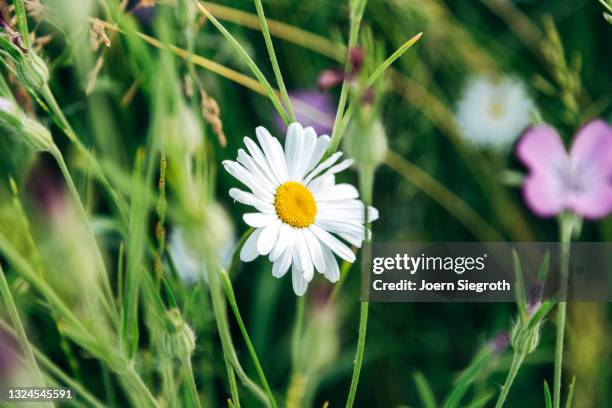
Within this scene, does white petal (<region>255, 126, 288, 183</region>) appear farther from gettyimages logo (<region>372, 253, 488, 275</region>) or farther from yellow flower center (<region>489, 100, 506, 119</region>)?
yellow flower center (<region>489, 100, 506, 119</region>)

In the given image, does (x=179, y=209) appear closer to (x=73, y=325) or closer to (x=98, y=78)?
(x=73, y=325)

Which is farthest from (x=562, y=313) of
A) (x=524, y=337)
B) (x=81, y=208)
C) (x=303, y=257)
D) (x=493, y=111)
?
(x=493, y=111)

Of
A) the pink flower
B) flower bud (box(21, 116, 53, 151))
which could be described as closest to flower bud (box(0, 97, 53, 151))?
flower bud (box(21, 116, 53, 151))

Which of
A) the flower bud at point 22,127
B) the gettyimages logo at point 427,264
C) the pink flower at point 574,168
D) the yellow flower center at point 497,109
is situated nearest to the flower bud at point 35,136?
the flower bud at point 22,127

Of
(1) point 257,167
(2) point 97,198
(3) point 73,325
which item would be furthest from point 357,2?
(2) point 97,198

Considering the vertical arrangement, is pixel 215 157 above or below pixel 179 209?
above

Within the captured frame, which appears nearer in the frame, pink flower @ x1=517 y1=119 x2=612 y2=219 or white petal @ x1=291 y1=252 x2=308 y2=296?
white petal @ x1=291 y1=252 x2=308 y2=296
